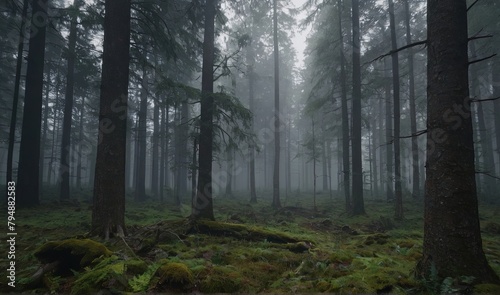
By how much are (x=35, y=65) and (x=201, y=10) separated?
29.8 feet

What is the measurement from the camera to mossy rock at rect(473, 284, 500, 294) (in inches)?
129

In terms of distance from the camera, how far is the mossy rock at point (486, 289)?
3288 millimetres

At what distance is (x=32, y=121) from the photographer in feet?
41.9

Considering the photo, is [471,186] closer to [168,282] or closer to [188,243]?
[168,282]

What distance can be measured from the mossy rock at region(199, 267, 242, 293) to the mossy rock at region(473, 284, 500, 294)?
3209 millimetres

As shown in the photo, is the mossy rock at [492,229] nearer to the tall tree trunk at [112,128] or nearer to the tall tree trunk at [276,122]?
the tall tree trunk at [276,122]

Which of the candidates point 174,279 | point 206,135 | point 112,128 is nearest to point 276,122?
point 206,135

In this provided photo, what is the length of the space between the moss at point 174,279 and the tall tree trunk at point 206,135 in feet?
16.5

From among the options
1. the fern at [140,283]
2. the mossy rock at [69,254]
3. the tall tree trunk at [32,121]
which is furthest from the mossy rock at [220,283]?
the tall tree trunk at [32,121]

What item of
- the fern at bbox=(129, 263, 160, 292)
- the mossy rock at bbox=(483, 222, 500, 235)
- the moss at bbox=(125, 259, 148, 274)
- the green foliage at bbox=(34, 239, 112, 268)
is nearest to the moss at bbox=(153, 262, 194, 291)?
the fern at bbox=(129, 263, 160, 292)

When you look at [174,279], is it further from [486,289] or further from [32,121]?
[32,121]

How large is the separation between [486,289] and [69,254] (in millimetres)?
6298

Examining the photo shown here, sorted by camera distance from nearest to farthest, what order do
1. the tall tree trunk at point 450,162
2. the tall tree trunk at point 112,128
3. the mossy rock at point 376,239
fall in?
the tall tree trunk at point 450,162, the tall tree trunk at point 112,128, the mossy rock at point 376,239

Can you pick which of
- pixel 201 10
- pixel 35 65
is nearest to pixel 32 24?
pixel 35 65
